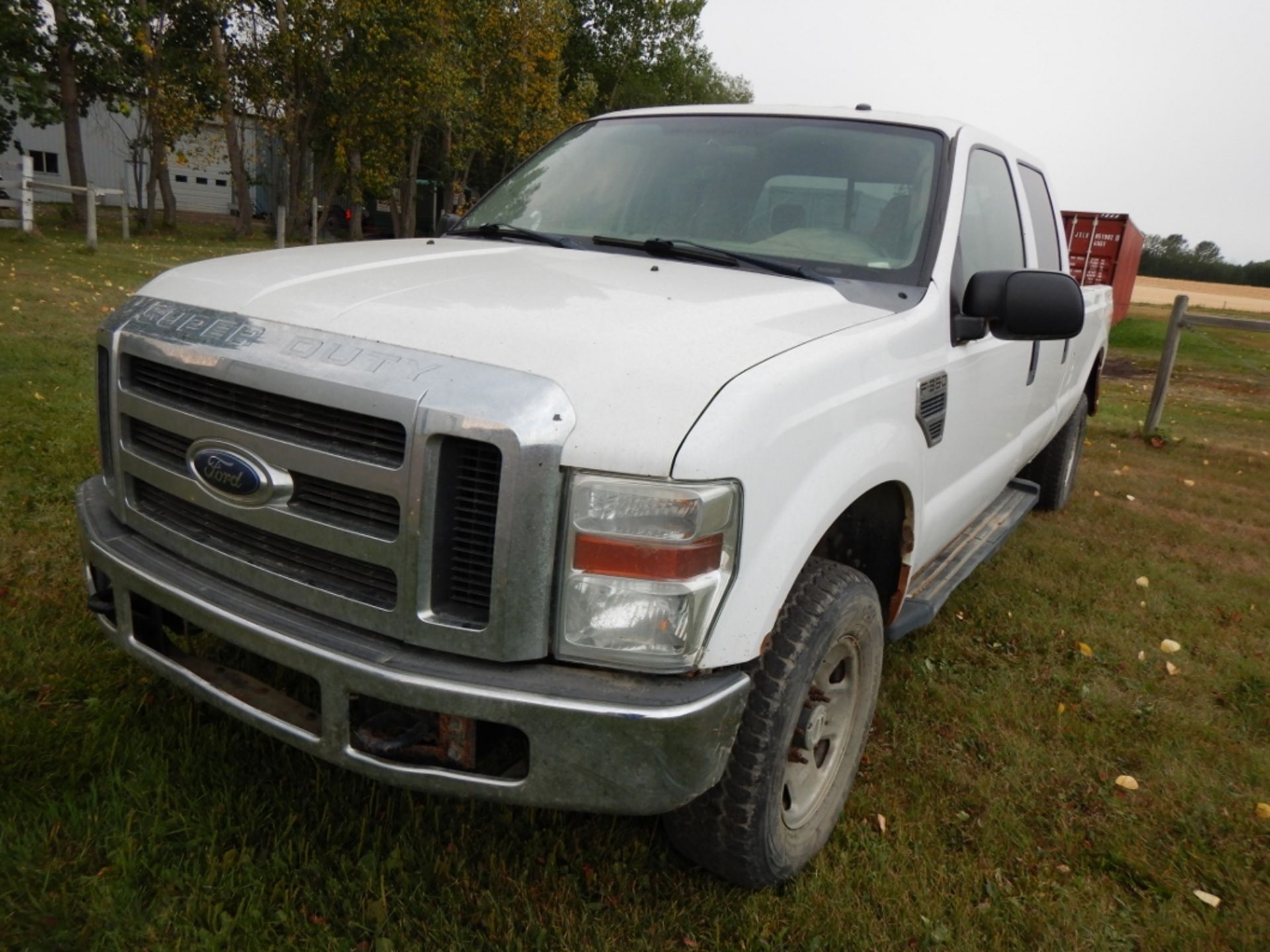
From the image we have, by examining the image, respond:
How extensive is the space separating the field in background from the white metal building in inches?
1366

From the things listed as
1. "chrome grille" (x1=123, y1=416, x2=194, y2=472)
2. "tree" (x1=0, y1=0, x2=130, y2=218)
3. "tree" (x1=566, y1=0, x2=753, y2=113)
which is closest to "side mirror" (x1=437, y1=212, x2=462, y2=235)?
"chrome grille" (x1=123, y1=416, x2=194, y2=472)

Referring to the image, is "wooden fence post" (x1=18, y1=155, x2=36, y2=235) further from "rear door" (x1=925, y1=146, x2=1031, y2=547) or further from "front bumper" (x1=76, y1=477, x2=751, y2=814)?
"front bumper" (x1=76, y1=477, x2=751, y2=814)

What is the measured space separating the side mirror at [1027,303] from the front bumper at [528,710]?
1.49m

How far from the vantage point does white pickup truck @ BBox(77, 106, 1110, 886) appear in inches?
68.2

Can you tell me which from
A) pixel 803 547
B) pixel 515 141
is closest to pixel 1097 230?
pixel 515 141

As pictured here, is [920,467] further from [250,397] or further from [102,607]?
[102,607]

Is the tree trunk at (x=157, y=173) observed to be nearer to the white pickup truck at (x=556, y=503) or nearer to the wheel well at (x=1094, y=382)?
the wheel well at (x=1094, y=382)

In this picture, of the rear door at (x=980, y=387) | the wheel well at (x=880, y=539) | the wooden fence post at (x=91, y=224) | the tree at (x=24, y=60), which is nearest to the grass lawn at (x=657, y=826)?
the wheel well at (x=880, y=539)

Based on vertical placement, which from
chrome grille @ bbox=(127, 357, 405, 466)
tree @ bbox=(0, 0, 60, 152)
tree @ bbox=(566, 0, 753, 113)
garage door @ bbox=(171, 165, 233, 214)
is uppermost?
tree @ bbox=(566, 0, 753, 113)

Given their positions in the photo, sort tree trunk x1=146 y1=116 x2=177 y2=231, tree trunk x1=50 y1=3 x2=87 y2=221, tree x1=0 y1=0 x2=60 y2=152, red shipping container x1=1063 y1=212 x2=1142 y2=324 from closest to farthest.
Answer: red shipping container x1=1063 y1=212 x2=1142 y2=324 → tree x1=0 y1=0 x2=60 y2=152 → tree trunk x1=50 y1=3 x2=87 y2=221 → tree trunk x1=146 y1=116 x2=177 y2=231

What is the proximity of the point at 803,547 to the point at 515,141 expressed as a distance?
1148 inches

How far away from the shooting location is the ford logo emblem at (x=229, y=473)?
76.9 inches

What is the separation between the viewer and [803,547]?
1985 millimetres

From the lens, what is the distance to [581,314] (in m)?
2.03
